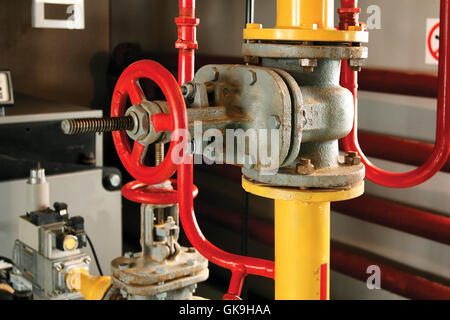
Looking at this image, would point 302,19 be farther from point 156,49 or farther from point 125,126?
point 156,49

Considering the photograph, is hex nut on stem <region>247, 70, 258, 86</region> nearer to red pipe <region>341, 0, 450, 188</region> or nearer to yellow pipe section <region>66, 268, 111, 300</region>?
red pipe <region>341, 0, 450, 188</region>

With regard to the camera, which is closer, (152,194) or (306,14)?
(306,14)

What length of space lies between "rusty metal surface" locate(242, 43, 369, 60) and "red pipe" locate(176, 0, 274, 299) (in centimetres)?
15

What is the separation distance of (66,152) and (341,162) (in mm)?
1217

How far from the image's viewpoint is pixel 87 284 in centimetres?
101

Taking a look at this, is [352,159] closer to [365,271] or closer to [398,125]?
[398,125]

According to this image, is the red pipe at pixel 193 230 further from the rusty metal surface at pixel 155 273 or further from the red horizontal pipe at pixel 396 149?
the red horizontal pipe at pixel 396 149

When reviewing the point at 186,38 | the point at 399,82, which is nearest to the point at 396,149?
the point at 399,82

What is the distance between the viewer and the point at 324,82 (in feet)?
2.25

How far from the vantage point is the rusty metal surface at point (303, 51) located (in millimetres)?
630

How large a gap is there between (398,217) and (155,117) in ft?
4.45

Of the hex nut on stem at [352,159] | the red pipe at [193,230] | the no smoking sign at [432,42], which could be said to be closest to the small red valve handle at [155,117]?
the red pipe at [193,230]

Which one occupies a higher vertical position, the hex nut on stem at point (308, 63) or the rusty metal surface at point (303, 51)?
the rusty metal surface at point (303, 51)

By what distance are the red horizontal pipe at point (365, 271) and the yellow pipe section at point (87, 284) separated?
3.54ft
